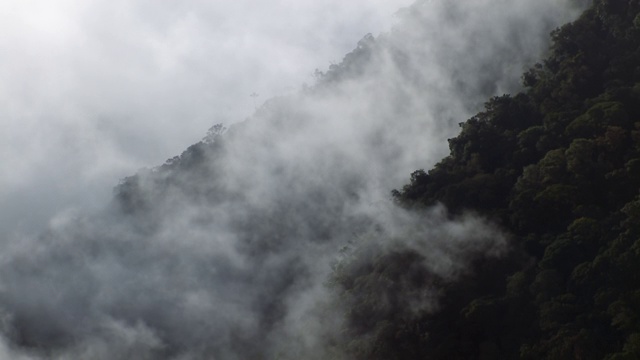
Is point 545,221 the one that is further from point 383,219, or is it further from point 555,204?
point 383,219

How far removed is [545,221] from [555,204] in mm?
940

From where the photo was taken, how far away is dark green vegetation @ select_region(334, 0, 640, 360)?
1186 inches

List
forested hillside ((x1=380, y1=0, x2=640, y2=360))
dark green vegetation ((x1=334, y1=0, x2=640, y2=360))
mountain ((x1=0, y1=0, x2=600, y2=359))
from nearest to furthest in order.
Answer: forested hillside ((x1=380, y1=0, x2=640, y2=360)), dark green vegetation ((x1=334, y1=0, x2=640, y2=360)), mountain ((x1=0, y1=0, x2=600, y2=359))

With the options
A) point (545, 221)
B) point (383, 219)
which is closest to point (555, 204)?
point (545, 221)

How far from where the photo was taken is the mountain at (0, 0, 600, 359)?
33.2m

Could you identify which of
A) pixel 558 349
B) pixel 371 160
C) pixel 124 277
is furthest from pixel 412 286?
pixel 124 277

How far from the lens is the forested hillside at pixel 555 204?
30000 millimetres

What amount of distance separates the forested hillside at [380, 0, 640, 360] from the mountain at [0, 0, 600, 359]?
0.10 metres

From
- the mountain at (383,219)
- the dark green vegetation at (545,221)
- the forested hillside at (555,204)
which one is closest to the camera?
the forested hillside at (555,204)

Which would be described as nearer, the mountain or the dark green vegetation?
the dark green vegetation

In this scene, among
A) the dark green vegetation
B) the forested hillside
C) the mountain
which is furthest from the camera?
the mountain

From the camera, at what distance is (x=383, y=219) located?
42.8 meters

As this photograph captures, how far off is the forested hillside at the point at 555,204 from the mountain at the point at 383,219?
100 millimetres

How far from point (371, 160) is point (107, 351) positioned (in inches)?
930
